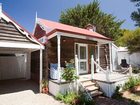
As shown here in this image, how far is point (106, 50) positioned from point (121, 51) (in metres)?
6.02

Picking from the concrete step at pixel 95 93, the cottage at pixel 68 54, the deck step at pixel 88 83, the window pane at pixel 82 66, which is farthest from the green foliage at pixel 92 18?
the concrete step at pixel 95 93

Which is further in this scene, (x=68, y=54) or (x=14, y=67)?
(x=14, y=67)

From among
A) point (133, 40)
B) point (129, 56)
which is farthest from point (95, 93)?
point (129, 56)

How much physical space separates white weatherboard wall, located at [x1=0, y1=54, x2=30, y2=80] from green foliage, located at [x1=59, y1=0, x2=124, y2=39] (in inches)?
548

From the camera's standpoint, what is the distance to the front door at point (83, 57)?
1120 centimetres

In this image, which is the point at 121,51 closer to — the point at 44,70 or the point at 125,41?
the point at 125,41

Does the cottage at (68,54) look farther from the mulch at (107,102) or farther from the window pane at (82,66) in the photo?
the mulch at (107,102)

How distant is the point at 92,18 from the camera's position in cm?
2653

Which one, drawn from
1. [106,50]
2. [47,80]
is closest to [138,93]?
[47,80]

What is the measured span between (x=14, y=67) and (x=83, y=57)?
809cm

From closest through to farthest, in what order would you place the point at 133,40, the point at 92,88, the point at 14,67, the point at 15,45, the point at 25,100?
the point at 25,100 < the point at 15,45 < the point at 92,88 < the point at 14,67 < the point at 133,40

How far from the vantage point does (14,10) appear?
12.1 m

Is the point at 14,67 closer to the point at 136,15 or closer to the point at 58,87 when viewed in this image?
the point at 58,87

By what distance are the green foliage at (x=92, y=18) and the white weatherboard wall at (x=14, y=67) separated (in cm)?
1393
